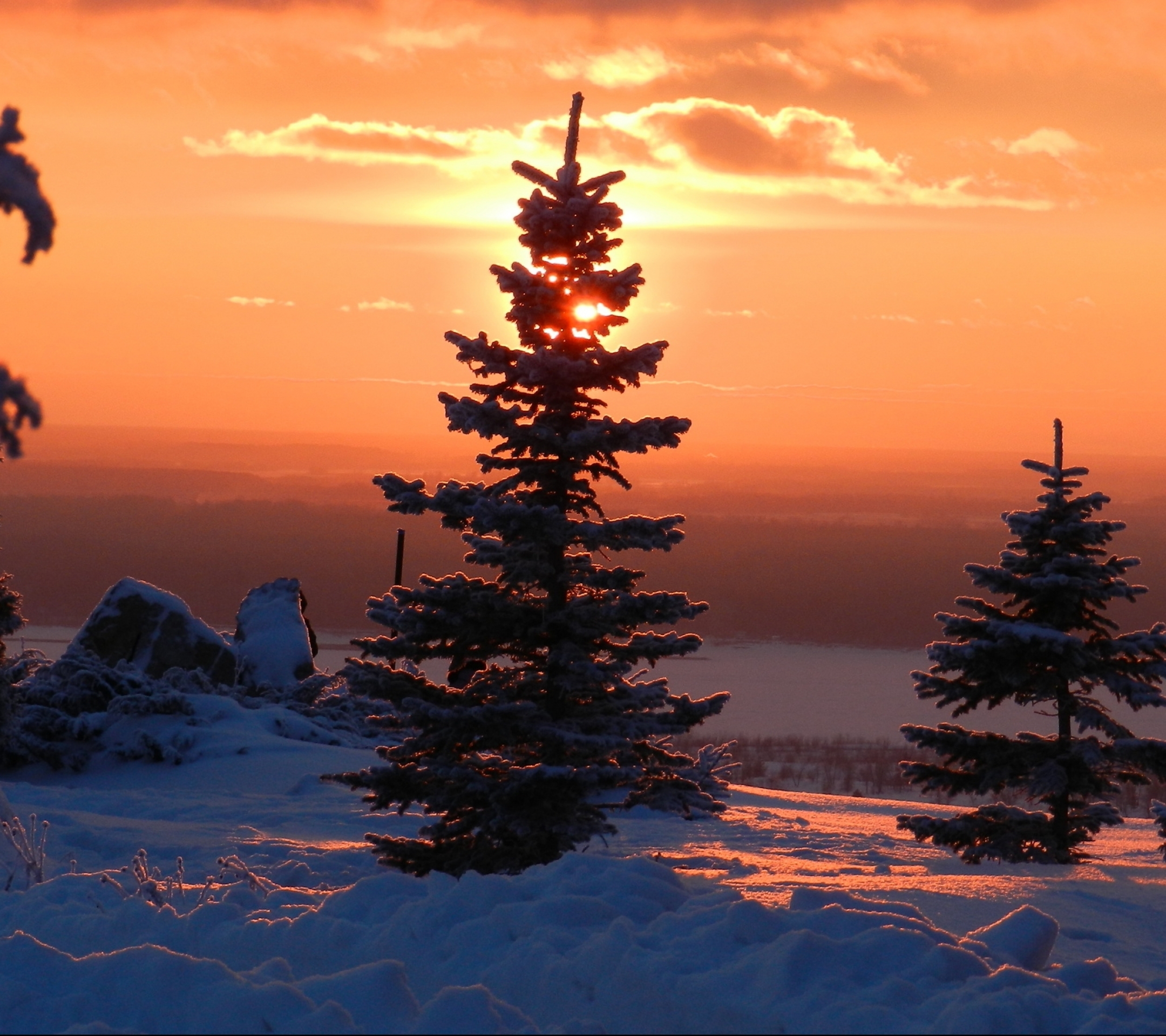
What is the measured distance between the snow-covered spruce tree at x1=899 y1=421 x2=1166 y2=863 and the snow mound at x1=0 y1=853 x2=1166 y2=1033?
524 centimetres

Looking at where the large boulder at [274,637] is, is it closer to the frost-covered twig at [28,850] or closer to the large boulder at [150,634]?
the large boulder at [150,634]

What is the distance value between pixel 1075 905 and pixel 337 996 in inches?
238

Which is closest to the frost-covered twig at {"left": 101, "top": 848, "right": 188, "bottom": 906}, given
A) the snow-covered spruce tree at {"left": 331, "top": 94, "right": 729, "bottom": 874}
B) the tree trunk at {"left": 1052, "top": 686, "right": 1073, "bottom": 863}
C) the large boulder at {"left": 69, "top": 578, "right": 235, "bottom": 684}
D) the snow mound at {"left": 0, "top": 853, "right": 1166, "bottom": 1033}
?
the snow mound at {"left": 0, "top": 853, "right": 1166, "bottom": 1033}

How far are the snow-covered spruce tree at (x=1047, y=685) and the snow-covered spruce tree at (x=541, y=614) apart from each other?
11.7 ft

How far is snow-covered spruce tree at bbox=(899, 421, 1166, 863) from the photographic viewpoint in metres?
11.5

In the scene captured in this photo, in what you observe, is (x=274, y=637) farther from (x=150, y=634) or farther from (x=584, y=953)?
(x=584, y=953)

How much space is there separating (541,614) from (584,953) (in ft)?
13.8

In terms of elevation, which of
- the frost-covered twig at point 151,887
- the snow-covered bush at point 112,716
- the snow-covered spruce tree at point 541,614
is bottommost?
the snow-covered bush at point 112,716

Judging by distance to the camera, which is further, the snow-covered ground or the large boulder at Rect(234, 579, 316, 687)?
the large boulder at Rect(234, 579, 316, 687)

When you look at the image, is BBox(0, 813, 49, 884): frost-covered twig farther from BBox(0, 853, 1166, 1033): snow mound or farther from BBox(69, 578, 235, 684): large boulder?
BBox(69, 578, 235, 684): large boulder

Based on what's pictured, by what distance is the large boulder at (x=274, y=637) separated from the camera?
23.6 meters

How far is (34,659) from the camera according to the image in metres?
20.0

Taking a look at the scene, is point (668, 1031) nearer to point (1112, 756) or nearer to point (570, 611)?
point (570, 611)

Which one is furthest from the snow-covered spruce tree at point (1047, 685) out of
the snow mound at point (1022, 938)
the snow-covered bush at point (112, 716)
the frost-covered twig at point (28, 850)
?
the snow-covered bush at point (112, 716)
